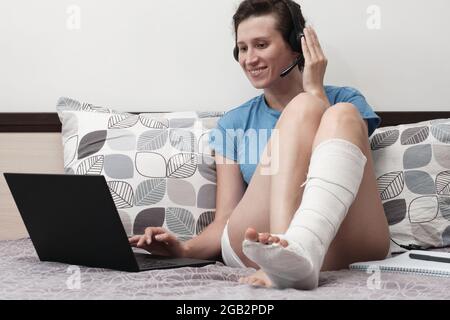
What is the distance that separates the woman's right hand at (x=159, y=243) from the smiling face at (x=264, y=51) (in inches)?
17.6

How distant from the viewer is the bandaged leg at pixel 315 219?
37.2 inches

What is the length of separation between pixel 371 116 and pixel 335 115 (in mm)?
410

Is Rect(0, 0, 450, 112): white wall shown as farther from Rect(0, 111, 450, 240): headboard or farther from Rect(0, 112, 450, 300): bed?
Rect(0, 112, 450, 300): bed

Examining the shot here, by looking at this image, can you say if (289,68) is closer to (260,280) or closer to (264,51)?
(264,51)

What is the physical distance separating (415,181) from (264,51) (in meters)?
0.45

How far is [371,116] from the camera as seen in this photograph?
1518mm

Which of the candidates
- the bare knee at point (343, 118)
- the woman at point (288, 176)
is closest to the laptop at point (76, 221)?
the woman at point (288, 176)

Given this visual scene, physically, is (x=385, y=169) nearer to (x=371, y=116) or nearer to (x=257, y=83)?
(x=371, y=116)

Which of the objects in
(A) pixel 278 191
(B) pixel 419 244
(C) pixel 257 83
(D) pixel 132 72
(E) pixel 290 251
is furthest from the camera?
(D) pixel 132 72

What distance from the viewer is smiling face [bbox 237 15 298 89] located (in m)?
1.56

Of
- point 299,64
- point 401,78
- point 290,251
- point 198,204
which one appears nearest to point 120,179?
point 198,204

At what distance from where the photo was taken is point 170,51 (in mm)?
1844

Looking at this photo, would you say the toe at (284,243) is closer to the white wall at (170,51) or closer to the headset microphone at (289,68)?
the headset microphone at (289,68)

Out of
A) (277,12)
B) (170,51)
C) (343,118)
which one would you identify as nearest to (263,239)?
(343,118)
